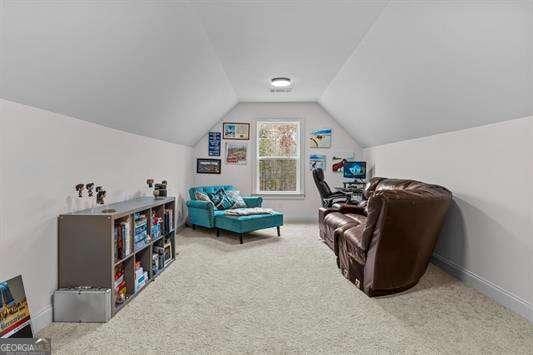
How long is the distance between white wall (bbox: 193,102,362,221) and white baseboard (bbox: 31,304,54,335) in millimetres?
4221

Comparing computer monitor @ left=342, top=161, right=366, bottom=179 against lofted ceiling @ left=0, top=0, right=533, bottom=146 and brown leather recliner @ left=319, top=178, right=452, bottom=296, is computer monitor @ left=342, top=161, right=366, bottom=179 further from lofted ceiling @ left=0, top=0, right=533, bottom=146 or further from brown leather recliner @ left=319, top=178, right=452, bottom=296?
brown leather recliner @ left=319, top=178, right=452, bottom=296

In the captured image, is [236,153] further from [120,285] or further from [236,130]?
[120,285]

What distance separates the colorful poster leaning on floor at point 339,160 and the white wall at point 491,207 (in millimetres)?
2630

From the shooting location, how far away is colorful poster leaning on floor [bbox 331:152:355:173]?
6.26 metres

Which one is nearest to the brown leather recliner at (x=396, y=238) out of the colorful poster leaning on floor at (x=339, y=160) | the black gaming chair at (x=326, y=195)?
the black gaming chair at (x=326, y=195)

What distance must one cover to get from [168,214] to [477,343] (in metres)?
3.08

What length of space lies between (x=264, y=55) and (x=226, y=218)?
2.40 m

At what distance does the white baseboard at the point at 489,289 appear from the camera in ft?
7.41

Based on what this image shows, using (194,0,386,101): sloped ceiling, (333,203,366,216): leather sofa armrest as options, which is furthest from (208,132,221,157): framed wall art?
(333,203,366,216): leather sofa armrest

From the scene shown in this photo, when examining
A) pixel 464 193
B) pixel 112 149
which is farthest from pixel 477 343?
pixel 112 149

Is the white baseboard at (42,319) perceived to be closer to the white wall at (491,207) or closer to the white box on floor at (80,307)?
the white box on floor at (80,307)

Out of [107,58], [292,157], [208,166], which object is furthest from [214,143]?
[107,58]

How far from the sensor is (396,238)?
2.53 meters

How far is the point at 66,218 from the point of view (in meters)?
2.21
